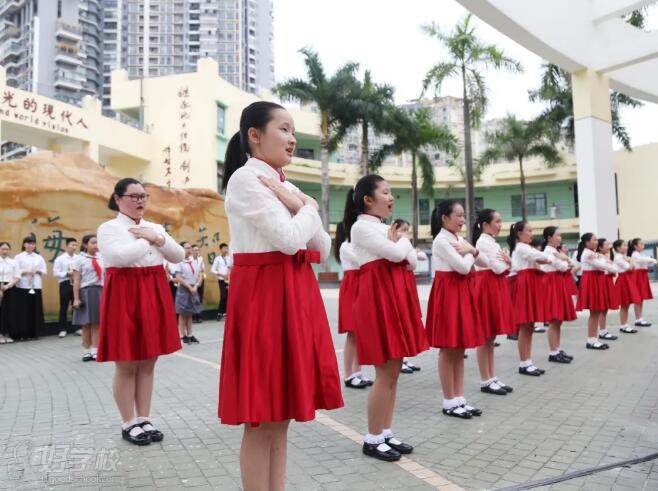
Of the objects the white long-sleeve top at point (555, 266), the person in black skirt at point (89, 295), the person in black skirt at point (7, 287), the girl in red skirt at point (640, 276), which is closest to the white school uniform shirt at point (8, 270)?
the person in black skirt at point (7, 287)

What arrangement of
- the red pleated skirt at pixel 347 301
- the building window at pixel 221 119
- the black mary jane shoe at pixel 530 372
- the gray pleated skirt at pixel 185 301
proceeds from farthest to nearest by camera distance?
1. the building window at pixel 221 119
2. the gray pleated skirt at pixel 185 301
3. the black mary jane shoe at pixel 530 372
4. the red pleated skirt at pixel 347 301

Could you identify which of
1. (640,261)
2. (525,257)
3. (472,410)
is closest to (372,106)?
(640,261)

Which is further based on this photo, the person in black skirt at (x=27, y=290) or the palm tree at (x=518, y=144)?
the palm tree at (x=518, y=144)

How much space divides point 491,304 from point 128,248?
120 inches

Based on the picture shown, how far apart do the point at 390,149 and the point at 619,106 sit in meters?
9.30

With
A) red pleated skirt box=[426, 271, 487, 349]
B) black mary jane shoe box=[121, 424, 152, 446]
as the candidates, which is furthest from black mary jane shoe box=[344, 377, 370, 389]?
black mary jane shoe box=[121, 424, 152, 446]

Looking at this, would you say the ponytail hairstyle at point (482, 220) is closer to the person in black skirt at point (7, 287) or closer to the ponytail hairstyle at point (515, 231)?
the ponytail hairstyle at point (515, 231)

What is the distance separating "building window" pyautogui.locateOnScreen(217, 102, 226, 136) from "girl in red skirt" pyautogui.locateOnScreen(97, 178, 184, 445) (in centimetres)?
2300

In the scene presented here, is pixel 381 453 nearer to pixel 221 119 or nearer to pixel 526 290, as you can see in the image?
pixel 526 290

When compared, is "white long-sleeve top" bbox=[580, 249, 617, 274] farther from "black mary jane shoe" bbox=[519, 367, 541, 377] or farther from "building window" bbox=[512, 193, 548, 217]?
"building window" bbox=[512, 193, 548, 217]

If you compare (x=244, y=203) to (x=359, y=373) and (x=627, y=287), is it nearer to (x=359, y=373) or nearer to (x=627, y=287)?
(x=359, y=373)

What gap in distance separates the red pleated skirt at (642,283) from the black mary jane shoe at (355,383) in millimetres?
6426

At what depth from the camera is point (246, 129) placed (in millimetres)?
2238

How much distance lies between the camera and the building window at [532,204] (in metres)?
35.7
